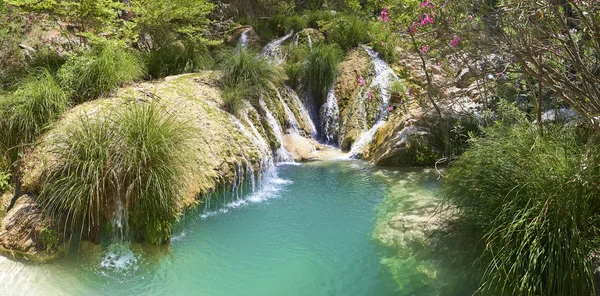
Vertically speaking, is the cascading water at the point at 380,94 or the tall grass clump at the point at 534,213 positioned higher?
the cascading water at the point at 380,94

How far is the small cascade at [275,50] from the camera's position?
35.9ft

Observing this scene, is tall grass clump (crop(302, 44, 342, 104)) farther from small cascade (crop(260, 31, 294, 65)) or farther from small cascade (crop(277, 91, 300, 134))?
small cascade (crop(277, 91, 300, 134))

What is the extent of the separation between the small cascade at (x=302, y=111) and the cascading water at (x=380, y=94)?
1.27 metres

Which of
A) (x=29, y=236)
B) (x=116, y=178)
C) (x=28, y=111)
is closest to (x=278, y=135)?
(x=28, y=111)

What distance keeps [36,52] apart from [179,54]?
256 centimetres

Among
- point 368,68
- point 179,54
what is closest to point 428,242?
point 179,54

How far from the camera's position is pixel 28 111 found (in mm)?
4434

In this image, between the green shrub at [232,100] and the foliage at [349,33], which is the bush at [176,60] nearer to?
the green shrub at [232,100]

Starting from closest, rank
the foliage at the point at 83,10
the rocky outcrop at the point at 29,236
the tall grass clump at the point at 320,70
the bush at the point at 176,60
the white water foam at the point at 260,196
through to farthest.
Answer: the rocky outcrop at the point at 29,236 < the white water foam at the point at 260,196 < the foliage at the point at 83,10 < the bush at the point at 176,60 < the tall grass clump at the point at 320,70

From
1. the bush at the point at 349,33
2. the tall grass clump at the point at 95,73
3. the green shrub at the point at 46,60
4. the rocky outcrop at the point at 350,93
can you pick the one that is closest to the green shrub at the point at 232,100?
the tall grass clump at the point at 95,73

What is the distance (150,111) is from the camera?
407cm

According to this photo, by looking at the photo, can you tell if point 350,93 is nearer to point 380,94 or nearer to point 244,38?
point 380,94

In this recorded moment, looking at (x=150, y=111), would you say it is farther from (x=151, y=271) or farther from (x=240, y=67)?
(x=240, y=67)

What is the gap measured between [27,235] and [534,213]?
14.2ft
